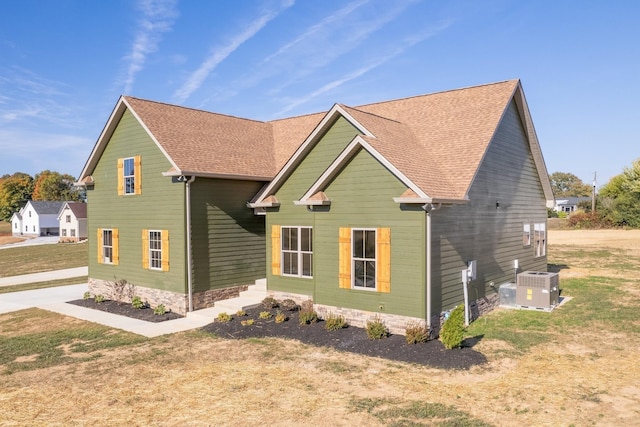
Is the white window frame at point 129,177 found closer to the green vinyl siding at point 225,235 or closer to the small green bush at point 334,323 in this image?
the green vinyl siding at point 225,235

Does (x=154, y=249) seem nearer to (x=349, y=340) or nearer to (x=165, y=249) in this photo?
(x=165, y=249)

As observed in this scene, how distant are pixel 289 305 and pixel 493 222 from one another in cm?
780

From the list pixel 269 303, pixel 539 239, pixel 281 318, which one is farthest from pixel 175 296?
pixel 539 239

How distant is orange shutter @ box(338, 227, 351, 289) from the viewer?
13.9 m

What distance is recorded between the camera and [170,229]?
17359 millimetres

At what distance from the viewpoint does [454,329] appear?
37.4 feet

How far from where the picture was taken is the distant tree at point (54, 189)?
110m

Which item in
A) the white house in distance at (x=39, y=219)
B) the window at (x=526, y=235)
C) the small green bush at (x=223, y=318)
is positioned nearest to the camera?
the small green bush at (x=223, y=318)

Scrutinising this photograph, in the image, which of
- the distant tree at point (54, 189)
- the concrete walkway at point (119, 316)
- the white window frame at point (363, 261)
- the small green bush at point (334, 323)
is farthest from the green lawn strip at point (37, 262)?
the distant tree at point (54, 189)

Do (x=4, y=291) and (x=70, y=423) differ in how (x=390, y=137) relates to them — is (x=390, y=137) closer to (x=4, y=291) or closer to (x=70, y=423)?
(x=70, y=423)

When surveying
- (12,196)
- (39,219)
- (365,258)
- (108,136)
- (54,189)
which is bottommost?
(365,258)

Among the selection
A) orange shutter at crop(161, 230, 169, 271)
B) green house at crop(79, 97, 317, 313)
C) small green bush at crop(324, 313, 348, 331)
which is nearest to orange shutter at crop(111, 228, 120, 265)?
green house at crop(79, 97, 317, 313)

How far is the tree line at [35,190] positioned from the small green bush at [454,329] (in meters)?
114

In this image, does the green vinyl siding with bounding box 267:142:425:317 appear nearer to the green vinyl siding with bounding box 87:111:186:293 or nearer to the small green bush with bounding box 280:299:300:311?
the small green bush with bounding box 280:299:300:311
